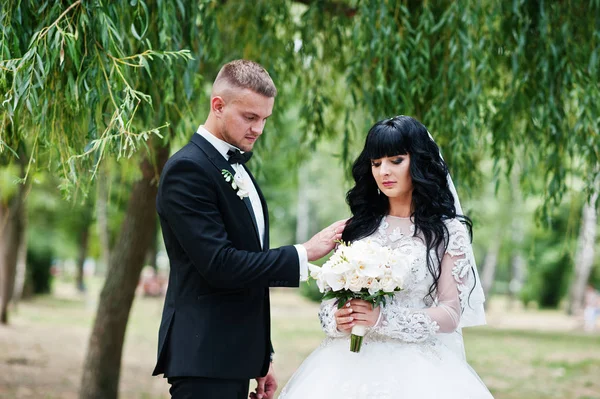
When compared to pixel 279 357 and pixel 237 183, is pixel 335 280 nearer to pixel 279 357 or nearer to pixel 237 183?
pixel 237 183

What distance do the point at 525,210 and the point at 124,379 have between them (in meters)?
14.8

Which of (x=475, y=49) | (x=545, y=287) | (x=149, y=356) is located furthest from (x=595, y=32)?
(x=545, y=287)

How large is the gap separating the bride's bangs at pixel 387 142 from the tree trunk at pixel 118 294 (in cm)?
363

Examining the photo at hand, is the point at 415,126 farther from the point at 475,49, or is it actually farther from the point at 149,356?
the point at 149,356

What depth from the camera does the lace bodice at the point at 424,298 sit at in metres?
3.03

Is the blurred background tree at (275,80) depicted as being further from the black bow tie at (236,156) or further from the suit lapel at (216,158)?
the black bow tie at (236,156)

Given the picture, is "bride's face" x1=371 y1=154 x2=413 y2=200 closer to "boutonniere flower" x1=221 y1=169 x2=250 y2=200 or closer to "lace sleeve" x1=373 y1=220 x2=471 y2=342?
"lace sleeve" x1=373 y1=220 x2=471 y2=342

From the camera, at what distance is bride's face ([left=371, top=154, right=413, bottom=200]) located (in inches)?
127

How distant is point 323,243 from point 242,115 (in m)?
0.62

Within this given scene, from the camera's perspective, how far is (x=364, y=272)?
2773 mm

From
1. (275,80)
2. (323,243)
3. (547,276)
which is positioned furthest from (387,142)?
(547,276)

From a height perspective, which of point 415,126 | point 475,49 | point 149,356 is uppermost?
point 475,49

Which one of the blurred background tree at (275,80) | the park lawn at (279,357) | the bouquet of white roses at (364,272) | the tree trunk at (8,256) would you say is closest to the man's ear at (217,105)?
the blurred background tree at (275,80)

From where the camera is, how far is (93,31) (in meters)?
3.64
